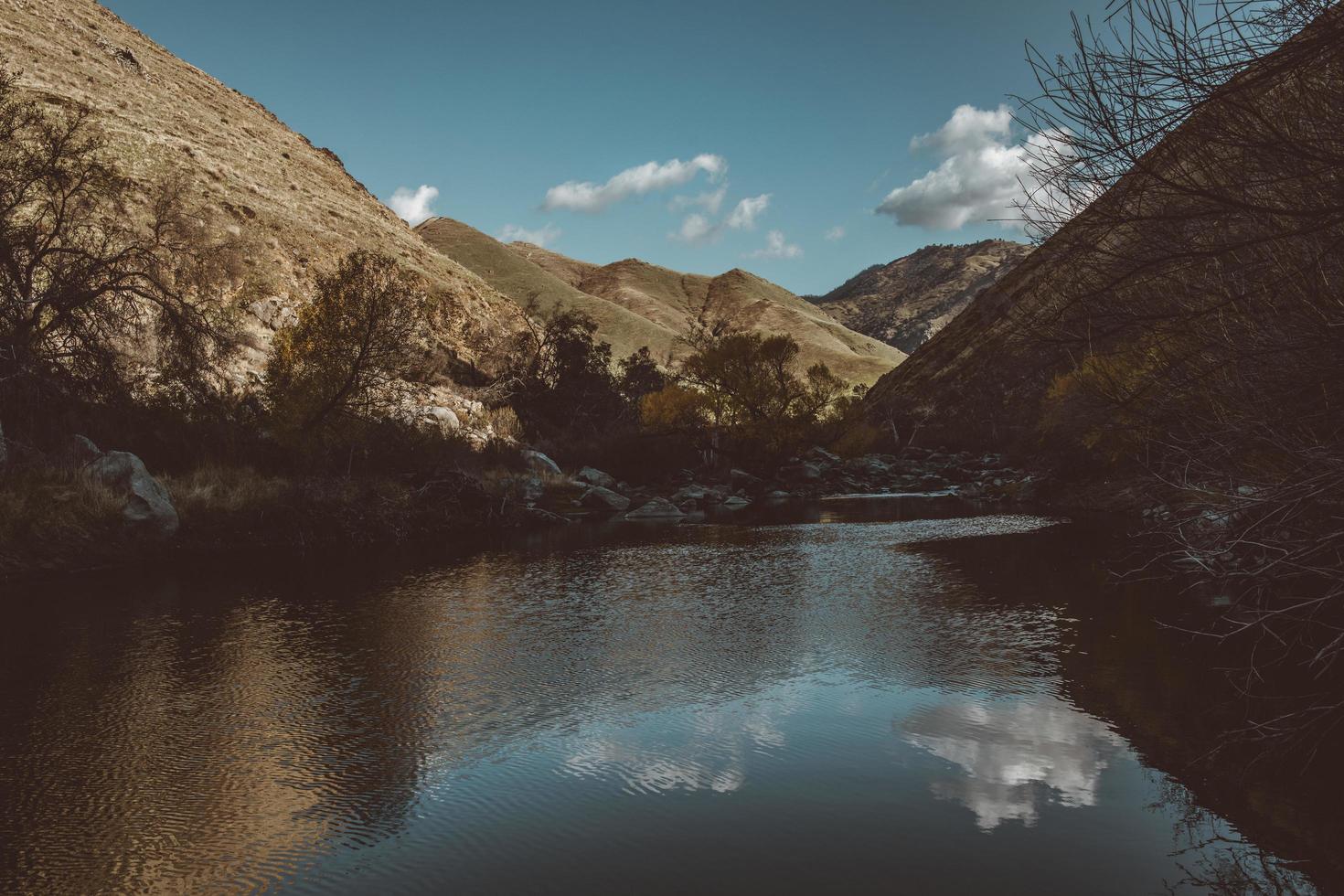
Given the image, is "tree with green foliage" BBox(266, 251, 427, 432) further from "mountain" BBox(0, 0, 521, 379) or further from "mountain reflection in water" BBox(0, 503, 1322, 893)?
"mountain" BBox(0, 0, 521, 379)

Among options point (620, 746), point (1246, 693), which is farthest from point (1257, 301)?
point (620, 746)

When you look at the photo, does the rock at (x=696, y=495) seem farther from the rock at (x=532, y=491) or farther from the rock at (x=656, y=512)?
the rock at (x=532, y=491)

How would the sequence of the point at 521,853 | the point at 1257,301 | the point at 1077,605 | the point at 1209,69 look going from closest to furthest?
the point at 1209,69 < the point at 521,853 < the point at 1257,301 < the point at 1077,605

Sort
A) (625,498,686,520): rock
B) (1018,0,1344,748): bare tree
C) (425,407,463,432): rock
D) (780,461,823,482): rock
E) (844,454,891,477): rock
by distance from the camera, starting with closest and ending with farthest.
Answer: (1018,0,1344,748): bare tree, (625,498,686,520): rock, (425,407,463,432): rock, (780,461,823,482): rock, (844,454,891,477): rock

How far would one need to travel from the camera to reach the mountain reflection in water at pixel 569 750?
638 cm

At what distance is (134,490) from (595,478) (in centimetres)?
2380

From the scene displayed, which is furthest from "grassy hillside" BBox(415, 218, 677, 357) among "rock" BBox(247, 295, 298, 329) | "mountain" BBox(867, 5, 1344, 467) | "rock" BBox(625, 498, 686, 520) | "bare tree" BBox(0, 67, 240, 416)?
"mountain" BBox(867, 5, 1344, 467)

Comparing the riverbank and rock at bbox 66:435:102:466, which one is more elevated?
rock at bbox 66:435:102:466

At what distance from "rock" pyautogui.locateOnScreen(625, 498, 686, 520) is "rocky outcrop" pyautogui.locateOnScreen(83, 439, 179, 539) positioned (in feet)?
57.3

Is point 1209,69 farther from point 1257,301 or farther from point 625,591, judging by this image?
point 625,591

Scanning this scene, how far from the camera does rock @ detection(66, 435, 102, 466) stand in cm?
2205

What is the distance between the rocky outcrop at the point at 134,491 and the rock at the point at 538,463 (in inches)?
775

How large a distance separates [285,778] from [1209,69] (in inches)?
361

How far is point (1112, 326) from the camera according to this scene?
6590mm
